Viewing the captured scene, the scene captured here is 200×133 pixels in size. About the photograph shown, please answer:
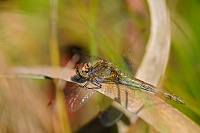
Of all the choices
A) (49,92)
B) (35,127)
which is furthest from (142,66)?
(49,92)

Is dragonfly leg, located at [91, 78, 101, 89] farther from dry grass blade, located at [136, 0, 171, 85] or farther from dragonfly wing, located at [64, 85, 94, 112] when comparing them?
dry grass blade, located at [136, 0, 171, 85]

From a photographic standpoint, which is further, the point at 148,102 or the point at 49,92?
the point at 49,92

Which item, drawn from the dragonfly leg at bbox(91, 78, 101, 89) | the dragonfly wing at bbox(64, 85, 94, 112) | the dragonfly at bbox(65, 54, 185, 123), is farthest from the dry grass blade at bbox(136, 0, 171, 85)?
the dragonfly wing at bbox(64, 85, 94, 112)

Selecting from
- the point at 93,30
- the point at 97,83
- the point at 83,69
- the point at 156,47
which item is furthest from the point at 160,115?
the point at 93,30

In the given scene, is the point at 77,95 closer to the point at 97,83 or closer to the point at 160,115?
the point at 97,83

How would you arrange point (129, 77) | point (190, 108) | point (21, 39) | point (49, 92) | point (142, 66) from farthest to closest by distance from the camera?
point (21, 39), point (49, 92), point (129, 77), point (142, 66), point (190, 108)

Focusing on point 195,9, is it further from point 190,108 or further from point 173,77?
point 190,108

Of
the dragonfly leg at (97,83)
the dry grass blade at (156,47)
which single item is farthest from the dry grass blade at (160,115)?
the dry grass blade at (156,47)
